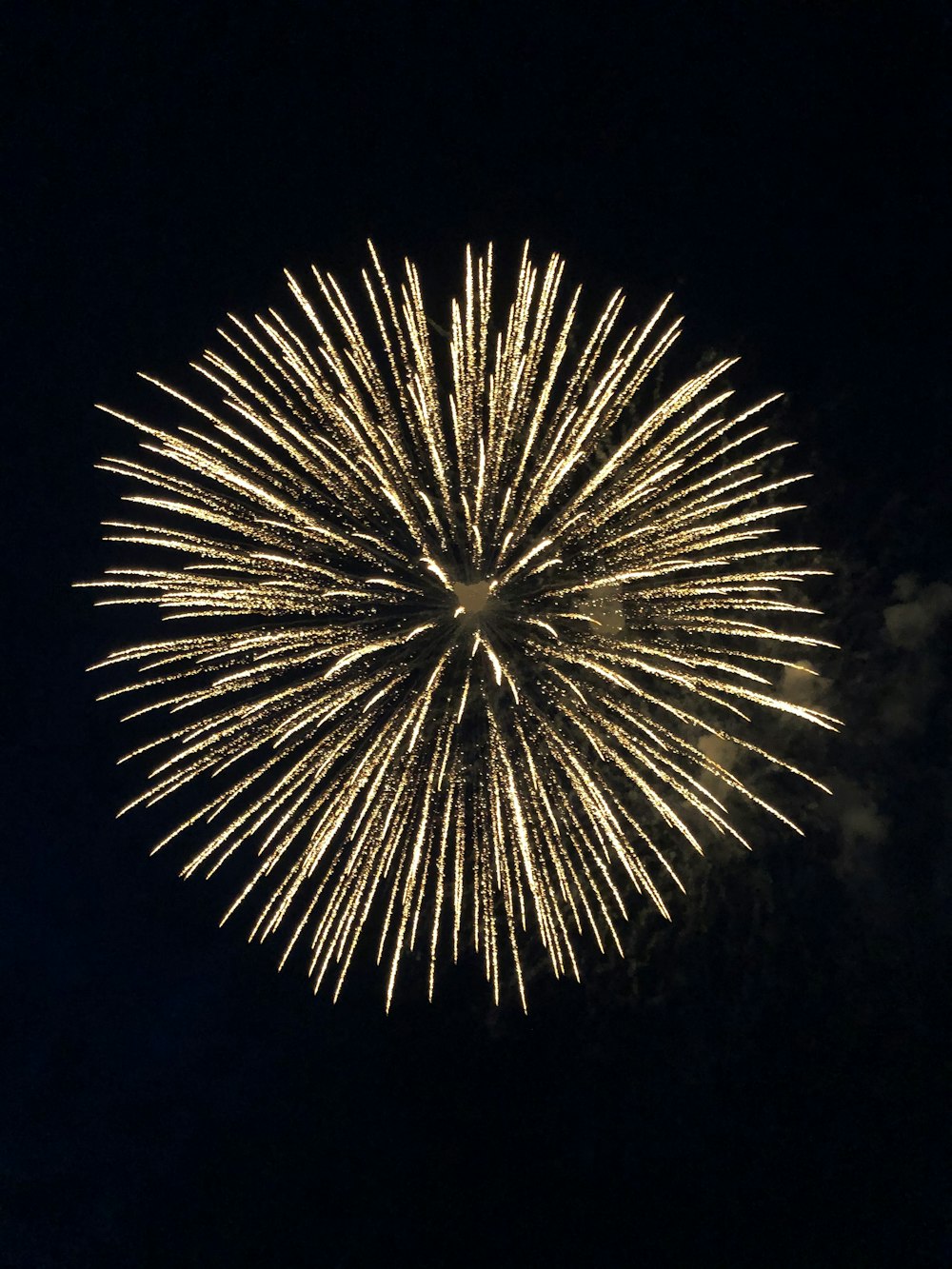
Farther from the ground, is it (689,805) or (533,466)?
(533,466)

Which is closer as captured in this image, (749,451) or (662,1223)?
(749,451)

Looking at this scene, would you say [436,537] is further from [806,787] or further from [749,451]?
[806,787]

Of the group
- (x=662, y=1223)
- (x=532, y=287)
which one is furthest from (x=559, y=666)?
(x=662, y=1223)

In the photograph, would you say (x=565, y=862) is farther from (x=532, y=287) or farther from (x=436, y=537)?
(x=532, y=287)

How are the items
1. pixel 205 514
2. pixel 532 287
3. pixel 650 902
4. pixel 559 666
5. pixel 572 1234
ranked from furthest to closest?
1. pixel 572 1234
2. pixel 650 902
3. pixel 532 287
4. pixel 559 666
5. pixel 205 514

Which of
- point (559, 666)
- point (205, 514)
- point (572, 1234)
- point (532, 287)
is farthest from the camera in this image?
point (572, 1234)

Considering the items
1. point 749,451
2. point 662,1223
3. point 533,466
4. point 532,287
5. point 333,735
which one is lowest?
point 662,1223
